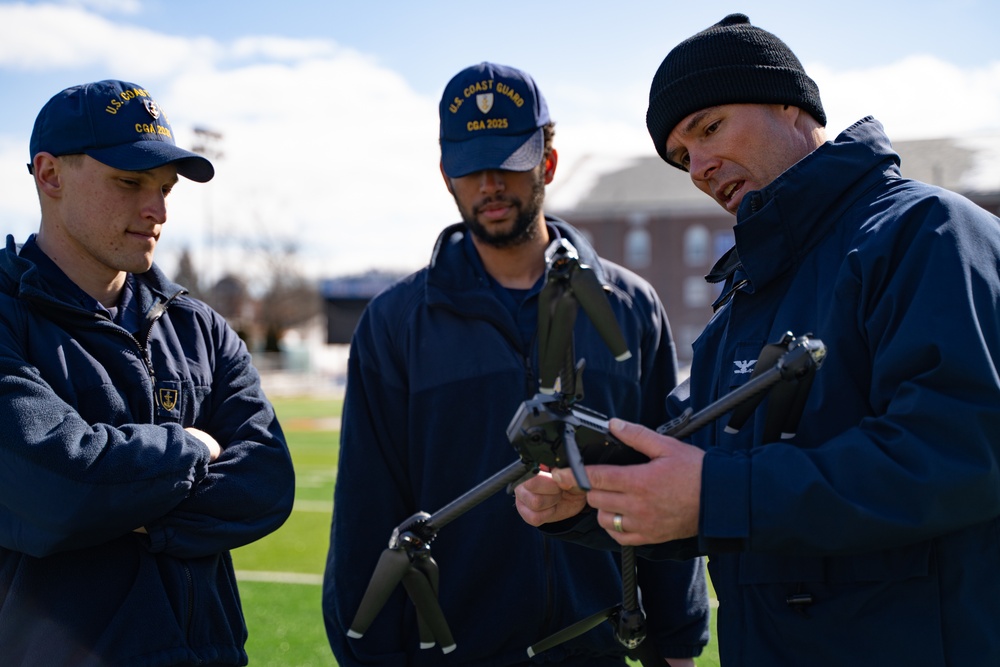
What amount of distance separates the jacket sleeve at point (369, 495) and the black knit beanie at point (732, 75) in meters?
1.46

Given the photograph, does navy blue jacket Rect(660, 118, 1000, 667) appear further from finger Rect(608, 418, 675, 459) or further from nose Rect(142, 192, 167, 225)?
nose Rect(142, 192, 167, 225)

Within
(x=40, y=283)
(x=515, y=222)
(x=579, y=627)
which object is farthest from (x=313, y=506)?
(x=579, y=627)

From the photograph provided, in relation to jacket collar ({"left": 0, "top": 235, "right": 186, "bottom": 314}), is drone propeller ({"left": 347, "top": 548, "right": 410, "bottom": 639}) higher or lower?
lower

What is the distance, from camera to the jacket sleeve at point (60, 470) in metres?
2.48

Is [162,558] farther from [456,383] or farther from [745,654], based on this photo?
[745,654]

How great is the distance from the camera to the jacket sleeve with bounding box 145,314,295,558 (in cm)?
277

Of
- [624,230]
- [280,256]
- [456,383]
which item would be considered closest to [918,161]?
[624,230]

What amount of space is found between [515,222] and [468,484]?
976 millimetres

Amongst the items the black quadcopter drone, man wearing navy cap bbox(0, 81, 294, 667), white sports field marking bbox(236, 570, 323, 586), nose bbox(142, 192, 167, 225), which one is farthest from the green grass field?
the black quadcopter drone

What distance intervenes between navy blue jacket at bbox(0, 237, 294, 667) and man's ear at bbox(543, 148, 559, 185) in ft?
4.83

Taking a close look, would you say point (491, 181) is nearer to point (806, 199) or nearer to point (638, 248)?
point (806, 199)

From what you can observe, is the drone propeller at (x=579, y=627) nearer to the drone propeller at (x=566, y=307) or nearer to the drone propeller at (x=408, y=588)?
the drone propeller at (x=408, y=588)

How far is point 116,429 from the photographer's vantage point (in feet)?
8.61

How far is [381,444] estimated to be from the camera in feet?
10.9
